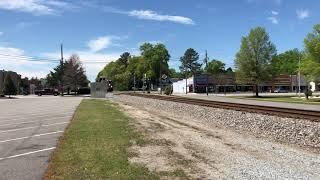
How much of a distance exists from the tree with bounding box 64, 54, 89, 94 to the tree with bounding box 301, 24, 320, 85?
6991 cm

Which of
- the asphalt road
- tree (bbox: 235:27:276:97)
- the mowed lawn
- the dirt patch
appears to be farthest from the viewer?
tree (bbox: 235:27:276:97)

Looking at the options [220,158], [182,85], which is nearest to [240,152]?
[220,158]

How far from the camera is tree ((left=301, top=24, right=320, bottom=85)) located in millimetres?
63781

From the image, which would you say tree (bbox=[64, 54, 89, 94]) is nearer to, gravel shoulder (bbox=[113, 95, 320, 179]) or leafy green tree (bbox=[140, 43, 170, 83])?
leafy green tree (bbox=[140, 43, 170, 83])

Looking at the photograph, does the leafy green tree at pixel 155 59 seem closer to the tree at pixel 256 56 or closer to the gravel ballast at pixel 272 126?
the tree at pixel 256 56

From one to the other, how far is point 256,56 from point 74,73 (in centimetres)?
5021

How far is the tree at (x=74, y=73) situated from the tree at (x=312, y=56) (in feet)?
229

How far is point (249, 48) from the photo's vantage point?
9856 cm

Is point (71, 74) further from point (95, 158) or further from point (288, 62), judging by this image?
point (95, 158)

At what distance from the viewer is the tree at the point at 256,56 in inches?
3861

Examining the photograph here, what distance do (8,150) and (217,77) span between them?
126m

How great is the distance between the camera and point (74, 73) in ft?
427

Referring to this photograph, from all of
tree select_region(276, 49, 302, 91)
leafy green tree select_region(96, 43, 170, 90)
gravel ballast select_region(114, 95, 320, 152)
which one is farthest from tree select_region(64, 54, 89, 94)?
gravel ballast select_region(114, 95, 320, 152)

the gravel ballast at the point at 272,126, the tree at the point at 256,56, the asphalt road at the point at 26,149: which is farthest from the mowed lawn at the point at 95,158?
the tree at the point at 256,56
